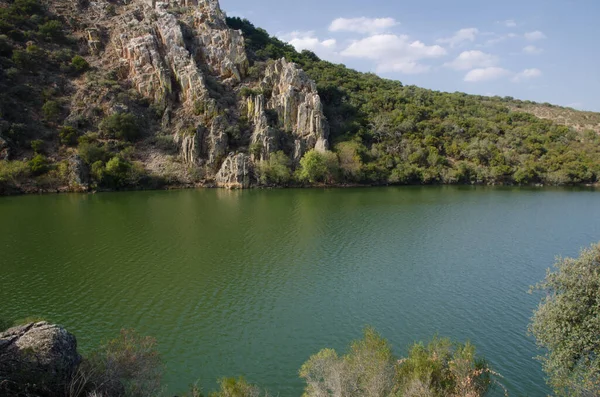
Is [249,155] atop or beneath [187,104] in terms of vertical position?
beneath

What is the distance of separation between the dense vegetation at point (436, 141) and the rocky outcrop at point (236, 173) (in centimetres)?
1218

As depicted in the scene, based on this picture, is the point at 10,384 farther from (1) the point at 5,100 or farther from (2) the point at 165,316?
(1) the point at 5,100

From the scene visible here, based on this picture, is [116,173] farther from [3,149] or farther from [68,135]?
[3,149]

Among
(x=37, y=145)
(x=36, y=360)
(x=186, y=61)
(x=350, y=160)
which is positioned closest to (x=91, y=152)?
(x=37, y=145)

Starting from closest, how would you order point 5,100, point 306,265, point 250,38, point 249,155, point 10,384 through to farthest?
point 10,384
point 306,265
point 5,100
point 249,155
point 250,38

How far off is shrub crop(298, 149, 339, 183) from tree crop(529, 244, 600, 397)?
61.0 metres

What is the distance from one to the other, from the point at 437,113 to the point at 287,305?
87.1 m

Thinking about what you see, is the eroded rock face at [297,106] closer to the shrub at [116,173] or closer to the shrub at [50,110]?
the shrub at [116,173]

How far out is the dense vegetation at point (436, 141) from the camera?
82.4m

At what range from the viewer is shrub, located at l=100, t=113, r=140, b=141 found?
245 feet

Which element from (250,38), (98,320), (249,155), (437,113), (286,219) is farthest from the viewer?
(250,38)

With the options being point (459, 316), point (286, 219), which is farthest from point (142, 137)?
point (459, 316)

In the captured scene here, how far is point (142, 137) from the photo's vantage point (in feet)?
259

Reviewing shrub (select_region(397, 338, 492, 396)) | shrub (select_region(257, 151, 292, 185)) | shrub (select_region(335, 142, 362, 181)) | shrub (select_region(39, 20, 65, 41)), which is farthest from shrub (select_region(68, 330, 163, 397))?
shrub (select_region(39, 20, 65, 41))
